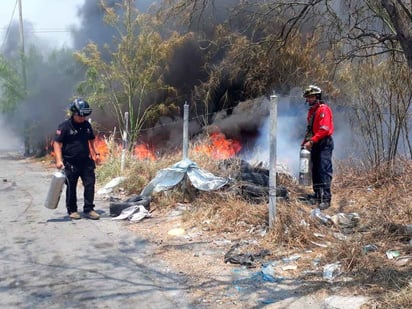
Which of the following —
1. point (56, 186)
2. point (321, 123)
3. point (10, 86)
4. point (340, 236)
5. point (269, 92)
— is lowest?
point (340, 236)

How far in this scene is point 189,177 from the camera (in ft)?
23.2

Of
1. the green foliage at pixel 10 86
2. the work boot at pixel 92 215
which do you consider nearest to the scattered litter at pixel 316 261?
the work boot at pixel 92 215

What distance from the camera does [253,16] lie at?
6965mm

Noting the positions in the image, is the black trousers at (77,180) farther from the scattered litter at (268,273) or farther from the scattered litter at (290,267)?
the scattered litter at (290,267)

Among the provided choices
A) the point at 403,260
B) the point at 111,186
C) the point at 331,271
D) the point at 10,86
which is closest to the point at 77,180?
the point at 111,186

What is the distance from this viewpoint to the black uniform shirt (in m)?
6.77

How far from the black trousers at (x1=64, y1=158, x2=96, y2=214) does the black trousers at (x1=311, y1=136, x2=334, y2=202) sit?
10.5 feet

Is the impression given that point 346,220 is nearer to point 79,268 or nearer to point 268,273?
point 268,273

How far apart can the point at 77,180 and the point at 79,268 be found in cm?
248

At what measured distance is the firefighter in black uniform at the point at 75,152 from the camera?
6742 mm

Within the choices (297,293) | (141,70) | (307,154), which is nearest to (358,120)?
(307,154)

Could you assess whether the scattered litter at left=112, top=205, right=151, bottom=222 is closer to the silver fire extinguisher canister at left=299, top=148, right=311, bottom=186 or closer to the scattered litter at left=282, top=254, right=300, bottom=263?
the silver fire extinguisher canister at left=299, top=148, right=311, bottom=186

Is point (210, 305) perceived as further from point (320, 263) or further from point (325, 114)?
point (325, 114)

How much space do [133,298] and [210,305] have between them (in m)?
0.65
